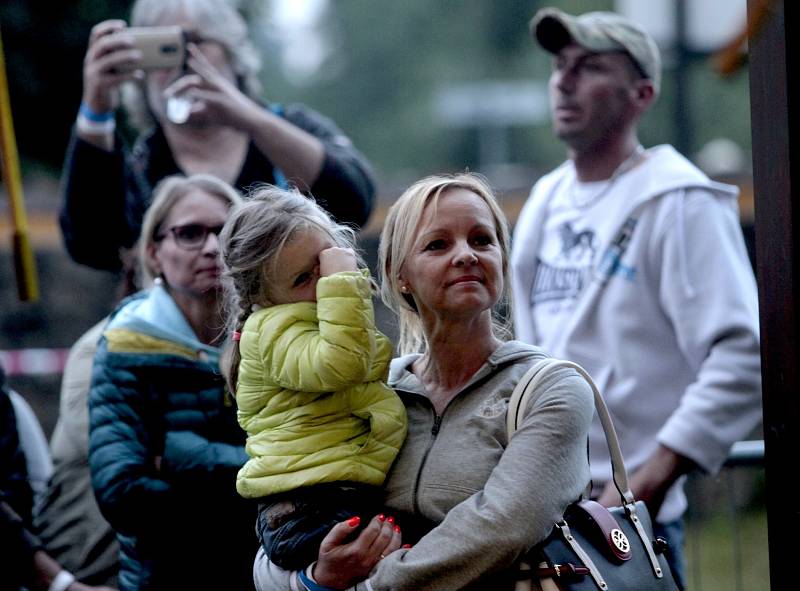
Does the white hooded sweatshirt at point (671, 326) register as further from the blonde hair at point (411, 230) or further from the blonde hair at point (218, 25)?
the blonde hair at point (218, 25)

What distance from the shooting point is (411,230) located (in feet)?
9.25

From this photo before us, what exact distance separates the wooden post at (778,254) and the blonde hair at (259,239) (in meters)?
0.91

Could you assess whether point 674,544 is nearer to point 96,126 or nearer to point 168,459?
point 168,459

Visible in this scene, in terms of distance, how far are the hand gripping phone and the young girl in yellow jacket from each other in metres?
1.46

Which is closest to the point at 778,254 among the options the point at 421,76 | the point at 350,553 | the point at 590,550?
the point at 590,550

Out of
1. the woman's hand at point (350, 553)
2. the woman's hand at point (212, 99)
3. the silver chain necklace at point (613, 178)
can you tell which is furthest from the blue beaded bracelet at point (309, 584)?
the silver chain necklace at point (613, 178)

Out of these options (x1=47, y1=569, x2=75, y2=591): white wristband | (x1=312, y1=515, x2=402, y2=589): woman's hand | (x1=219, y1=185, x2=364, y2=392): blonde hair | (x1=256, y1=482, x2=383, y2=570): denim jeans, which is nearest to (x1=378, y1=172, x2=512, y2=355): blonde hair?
(x1=219, y1=185, x2=364, y2=392): blonde hair

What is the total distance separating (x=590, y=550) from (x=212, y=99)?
79.1 inches

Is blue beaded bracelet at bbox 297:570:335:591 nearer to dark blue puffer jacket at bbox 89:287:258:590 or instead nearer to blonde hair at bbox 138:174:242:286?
dark blue puffer jacket at bbox 89:287:258:590

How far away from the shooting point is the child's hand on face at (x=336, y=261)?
2727mm

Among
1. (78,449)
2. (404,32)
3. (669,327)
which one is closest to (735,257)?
(669,327)

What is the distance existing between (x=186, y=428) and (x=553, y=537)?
1206 mm

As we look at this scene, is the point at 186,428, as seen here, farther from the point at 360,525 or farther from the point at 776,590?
the point at 776,590

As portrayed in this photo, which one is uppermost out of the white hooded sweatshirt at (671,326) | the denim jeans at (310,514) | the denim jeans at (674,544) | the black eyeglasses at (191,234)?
the black eyeglasses at (191,234)
